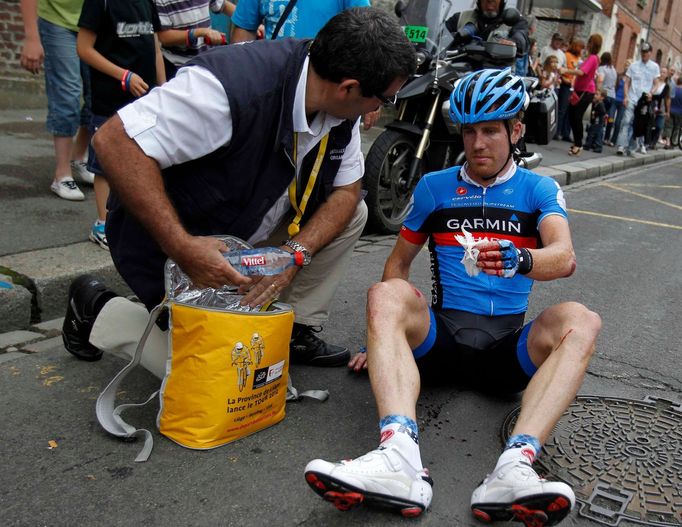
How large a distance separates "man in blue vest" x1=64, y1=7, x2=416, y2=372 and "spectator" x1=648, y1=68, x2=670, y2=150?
567 inches

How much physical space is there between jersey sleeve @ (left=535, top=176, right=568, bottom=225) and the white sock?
3.29 feet

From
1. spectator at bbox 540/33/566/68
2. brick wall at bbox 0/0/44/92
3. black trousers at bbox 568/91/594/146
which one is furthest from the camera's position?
spectator at bbox 540/33/566/68

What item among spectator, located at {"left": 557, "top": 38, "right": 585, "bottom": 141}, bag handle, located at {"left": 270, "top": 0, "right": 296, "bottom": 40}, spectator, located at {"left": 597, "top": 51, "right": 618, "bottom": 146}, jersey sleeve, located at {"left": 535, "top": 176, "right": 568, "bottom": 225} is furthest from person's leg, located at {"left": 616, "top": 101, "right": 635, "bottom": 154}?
jersey sleeve, located at {"left": 535, "top": 176, "right": 568, "bottom": 225}

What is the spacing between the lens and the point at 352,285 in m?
4.42

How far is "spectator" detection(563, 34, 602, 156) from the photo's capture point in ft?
41.9

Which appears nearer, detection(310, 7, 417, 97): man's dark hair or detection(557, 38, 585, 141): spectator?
detection(310, 7, 417, 97): man's dark hair

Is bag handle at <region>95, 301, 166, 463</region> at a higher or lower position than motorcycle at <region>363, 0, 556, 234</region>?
lower

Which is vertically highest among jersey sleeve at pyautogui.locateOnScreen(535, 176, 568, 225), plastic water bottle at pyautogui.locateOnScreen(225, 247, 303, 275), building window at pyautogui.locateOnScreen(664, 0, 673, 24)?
building window at pyautogui.locateOnScreen(664, 0, 673, 24)

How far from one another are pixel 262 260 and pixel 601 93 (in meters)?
12.9

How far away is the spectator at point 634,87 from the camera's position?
47.8 feet

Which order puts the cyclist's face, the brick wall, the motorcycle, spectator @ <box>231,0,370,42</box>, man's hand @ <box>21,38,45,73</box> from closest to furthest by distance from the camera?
the cyclist's face < spectator @ <box>231,0,370,42</box> < man's hand @ <box>21,38,45,73</box> < the motorcycle < the brick wall

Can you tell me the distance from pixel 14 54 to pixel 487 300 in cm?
705

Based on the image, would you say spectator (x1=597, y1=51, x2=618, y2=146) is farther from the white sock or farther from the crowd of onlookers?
the white sock

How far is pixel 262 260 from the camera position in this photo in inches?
99.0
